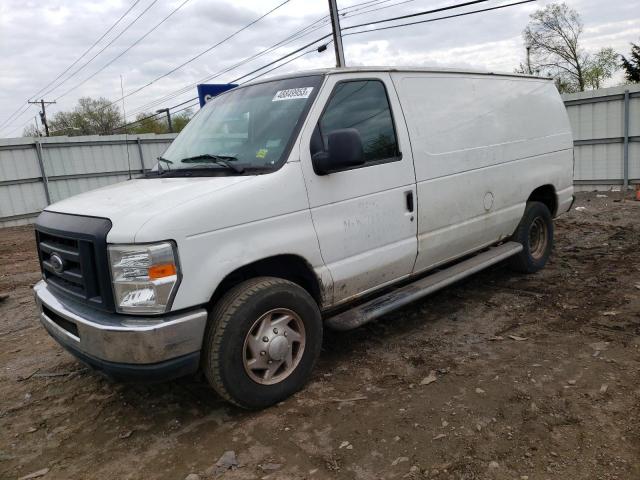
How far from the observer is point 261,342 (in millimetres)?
3172

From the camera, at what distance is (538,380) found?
341 cm

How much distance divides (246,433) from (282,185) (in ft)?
5.13

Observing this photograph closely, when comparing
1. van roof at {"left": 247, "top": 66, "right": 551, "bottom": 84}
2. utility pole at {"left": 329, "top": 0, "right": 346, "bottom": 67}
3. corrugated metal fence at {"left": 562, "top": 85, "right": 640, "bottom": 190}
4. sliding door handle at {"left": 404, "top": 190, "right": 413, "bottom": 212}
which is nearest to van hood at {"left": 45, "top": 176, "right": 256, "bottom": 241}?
van roof at {"left": 247, "top": 66, "right": 551, "bottom": 84}

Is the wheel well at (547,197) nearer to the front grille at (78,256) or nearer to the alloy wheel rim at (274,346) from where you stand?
the alloy wheel rim at (274,346)

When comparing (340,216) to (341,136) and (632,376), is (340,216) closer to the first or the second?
(341,136)

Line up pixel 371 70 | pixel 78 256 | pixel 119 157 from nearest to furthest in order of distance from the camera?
pixel 78 256, pixel 371 70, pixel 119 157

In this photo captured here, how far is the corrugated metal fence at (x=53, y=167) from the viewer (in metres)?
13.4

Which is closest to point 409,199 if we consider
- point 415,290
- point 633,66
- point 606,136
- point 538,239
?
point 415,290

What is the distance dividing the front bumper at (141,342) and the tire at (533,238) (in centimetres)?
402

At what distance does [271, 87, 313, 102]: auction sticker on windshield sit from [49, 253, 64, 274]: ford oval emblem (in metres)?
1.85

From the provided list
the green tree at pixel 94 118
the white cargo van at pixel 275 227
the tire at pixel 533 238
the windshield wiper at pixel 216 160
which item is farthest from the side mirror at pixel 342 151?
the green tree at pixel 94 118

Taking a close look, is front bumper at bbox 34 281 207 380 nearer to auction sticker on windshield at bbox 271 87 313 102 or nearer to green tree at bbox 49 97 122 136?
auction sticker on windshield at bbox 271 87 313 102

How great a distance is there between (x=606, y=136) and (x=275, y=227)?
1158 cm

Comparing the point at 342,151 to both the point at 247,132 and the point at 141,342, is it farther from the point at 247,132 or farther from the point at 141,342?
the point at 141,342
